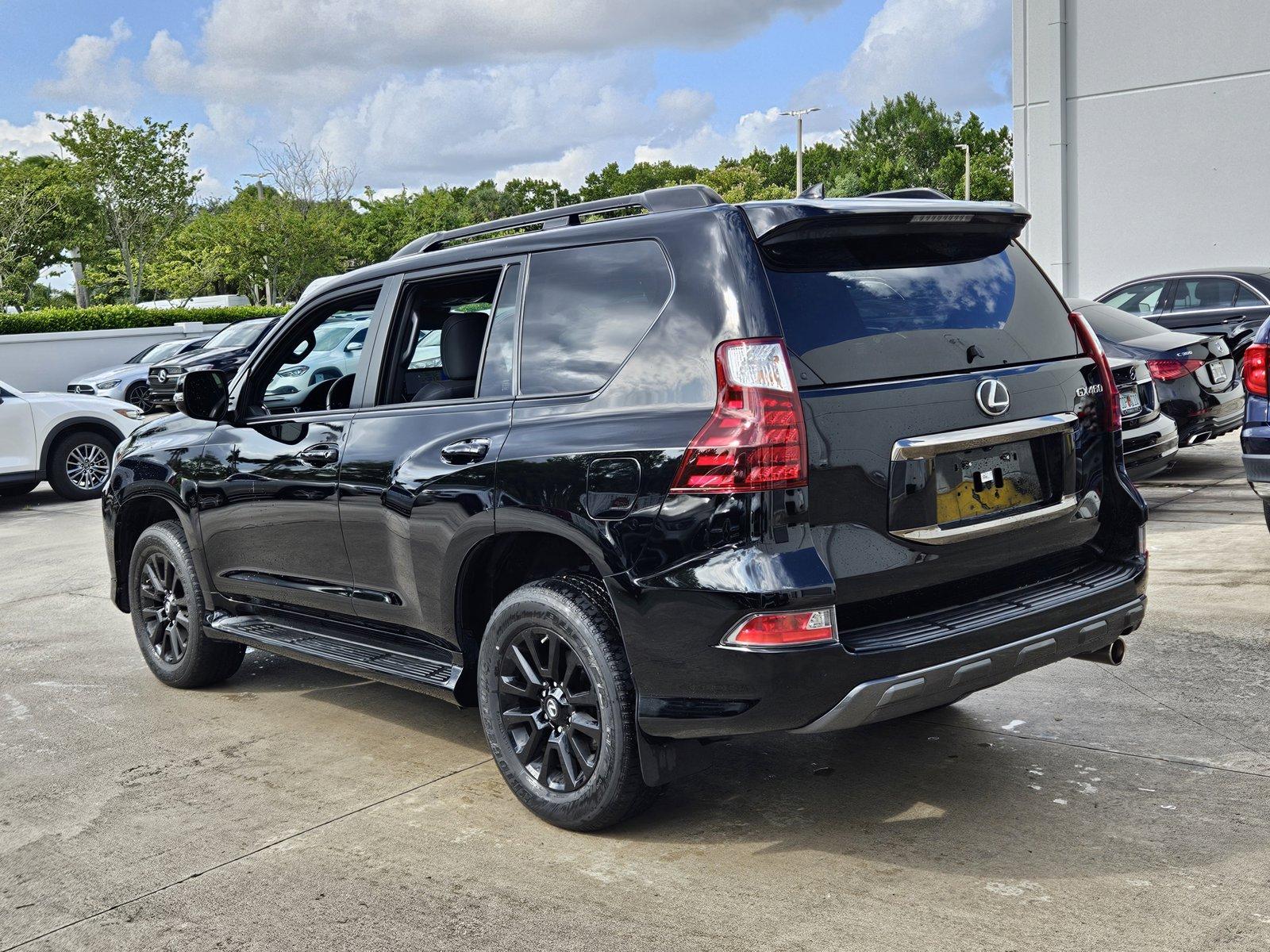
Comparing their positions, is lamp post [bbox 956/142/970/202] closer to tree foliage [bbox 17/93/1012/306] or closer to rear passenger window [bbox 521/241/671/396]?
tree foliage [bbox 17/93/1012/306]

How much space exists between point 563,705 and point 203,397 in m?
2.50

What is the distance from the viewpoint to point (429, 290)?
495 cm

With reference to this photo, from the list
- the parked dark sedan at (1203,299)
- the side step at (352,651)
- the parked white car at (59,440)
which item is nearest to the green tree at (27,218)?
the parked white car at (59,440)

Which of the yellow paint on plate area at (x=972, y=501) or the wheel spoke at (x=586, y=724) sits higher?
the yellow paint on plate area at (x=972, y=501)

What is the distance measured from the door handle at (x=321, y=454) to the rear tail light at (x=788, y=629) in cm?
206

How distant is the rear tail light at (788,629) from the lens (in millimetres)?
3533

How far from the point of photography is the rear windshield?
3754 mm

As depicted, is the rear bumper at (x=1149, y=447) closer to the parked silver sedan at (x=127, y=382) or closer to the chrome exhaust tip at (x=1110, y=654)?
the chrome exhaust tip at (x=1110, y=654)

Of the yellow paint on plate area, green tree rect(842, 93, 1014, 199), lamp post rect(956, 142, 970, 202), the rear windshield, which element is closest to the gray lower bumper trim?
the yellow paint on plate area

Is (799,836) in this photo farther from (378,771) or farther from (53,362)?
(53,362)

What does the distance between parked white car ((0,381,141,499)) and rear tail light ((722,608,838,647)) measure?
12.0 meters

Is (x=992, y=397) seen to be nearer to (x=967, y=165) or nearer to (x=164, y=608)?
(x=164, y=608)

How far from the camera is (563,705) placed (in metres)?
4.17

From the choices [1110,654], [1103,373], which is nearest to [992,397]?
[1103,373]
